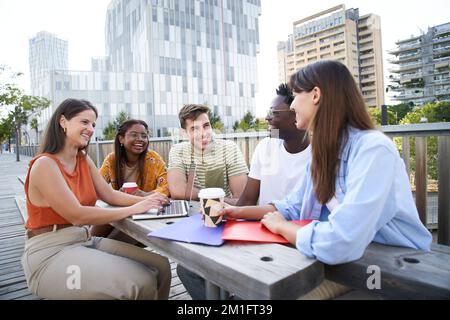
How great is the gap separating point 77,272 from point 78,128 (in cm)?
88

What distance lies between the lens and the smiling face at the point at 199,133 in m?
2.74

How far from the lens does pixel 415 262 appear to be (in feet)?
3.51

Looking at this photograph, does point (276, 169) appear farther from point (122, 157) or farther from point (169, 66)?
point (169, 66)

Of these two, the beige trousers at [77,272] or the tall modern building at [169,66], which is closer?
the beige trousers at [77,272]

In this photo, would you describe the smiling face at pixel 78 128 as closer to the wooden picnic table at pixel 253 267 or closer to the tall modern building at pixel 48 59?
the wooden picnic table at pixel 253 267

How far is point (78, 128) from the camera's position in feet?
6.70

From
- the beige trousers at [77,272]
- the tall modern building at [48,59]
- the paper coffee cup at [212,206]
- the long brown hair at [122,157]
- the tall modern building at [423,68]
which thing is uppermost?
the tall modern building at [423,68]

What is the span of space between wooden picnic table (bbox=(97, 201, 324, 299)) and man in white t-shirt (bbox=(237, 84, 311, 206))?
1.00m

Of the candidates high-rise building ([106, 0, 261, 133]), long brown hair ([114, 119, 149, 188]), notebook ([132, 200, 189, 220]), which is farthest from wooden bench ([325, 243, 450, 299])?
high-rise building ([106, 0, 261, 133])

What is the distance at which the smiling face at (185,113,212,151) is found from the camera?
2.74 m

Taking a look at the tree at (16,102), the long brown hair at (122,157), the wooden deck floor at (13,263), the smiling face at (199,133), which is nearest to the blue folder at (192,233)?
the wooden deck floor at (13,263)

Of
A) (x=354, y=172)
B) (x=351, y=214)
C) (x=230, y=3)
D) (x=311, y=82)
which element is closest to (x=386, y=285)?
(x=351, y=214)
